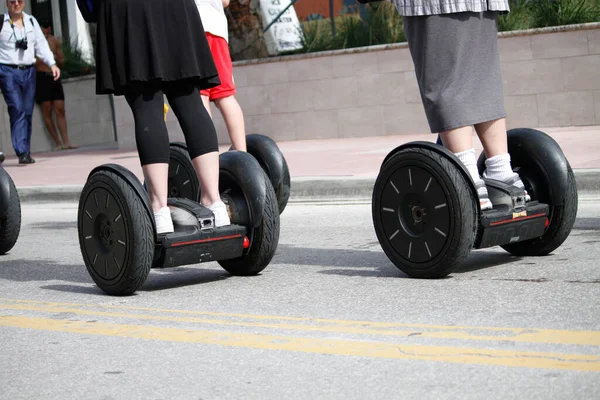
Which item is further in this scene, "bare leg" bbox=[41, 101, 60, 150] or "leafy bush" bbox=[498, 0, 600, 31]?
"bare leg" bbox=[41, 101, 60, 150]

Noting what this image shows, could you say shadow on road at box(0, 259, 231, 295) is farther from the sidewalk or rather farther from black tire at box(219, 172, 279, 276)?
the sidewalk

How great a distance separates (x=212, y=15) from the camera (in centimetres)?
704

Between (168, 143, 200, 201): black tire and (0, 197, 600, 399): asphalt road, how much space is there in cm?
70

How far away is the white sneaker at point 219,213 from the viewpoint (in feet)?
17.2

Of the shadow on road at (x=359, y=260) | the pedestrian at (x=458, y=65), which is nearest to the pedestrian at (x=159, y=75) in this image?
the shadow on road at (x=359, y=260)

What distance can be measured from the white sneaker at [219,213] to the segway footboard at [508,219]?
3.81 feet

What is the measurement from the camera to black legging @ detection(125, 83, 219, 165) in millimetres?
5273

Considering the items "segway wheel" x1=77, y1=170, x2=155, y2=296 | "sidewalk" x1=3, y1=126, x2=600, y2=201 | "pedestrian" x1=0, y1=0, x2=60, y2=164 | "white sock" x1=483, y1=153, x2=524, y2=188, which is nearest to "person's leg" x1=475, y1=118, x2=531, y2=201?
"white sock" x1=483, y1=153, x2=524, y2=188

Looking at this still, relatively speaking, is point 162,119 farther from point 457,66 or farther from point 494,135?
point 494,135

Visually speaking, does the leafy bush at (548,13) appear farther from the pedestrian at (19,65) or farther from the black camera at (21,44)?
the black camera at (21,44)

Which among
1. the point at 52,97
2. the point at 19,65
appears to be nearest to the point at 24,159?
the point at 19,65

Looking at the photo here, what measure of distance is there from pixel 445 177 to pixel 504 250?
1.14m

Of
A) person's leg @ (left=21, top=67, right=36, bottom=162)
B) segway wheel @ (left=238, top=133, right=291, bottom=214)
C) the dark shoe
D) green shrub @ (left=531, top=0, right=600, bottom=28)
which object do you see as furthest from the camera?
the dark shoe

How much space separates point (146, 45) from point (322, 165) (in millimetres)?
6013
